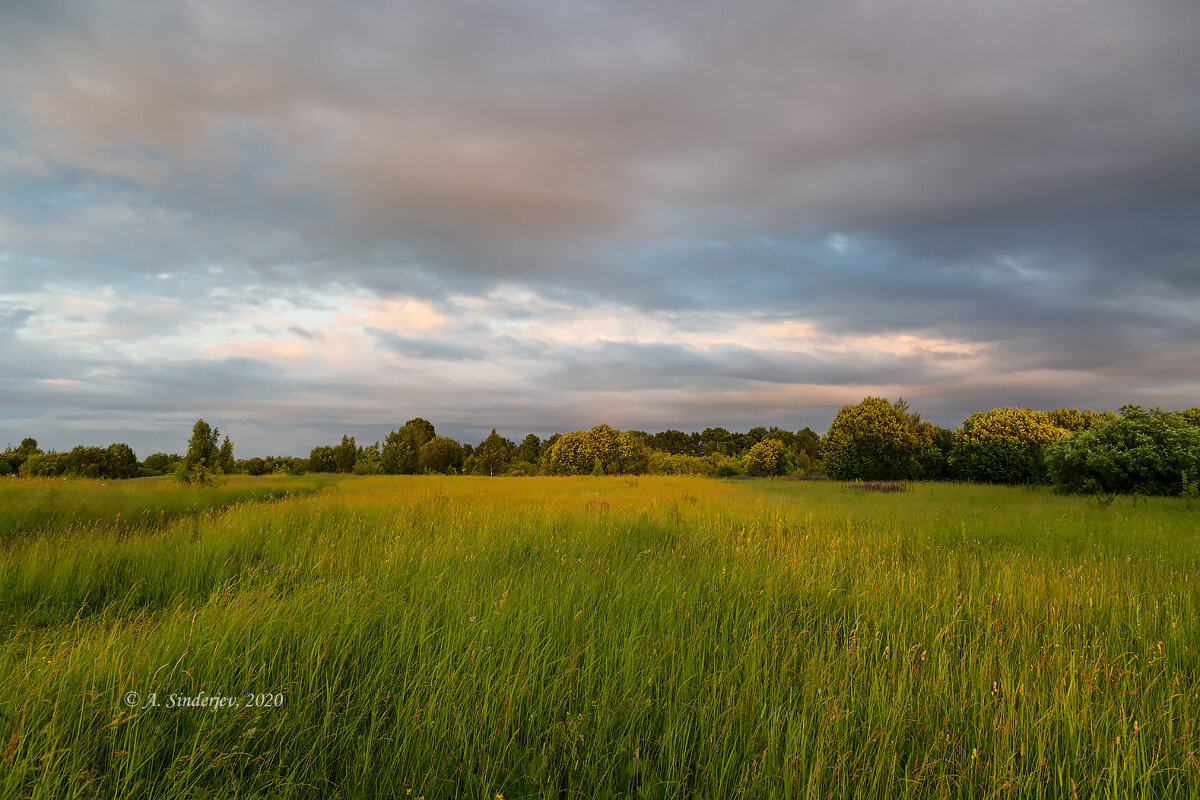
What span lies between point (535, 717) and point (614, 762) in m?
0.65

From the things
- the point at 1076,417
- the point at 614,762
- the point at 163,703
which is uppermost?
the point at 1076,417

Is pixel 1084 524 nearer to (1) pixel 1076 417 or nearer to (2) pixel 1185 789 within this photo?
(2) pixel 1185 789

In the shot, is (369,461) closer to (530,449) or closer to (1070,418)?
(530,449)

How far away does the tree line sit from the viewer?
17875 millimetres

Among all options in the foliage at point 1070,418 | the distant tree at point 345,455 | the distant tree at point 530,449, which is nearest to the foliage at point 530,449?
the distant tree at point 530,449

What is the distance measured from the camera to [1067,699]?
10.4ft

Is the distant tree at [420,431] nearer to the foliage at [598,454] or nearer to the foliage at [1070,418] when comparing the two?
the foliage at [598,454]

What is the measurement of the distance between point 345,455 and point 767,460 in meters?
45.0

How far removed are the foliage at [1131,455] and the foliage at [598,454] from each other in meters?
33.4

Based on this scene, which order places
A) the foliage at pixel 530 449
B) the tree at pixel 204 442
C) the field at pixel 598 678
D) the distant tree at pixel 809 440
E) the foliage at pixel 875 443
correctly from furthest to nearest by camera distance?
the foliage at pixel 530 449, the distant tree at pixel 809 440, the tree at pixel 204 442, the foliage at pixel 875 443, the field at pixel 598 678

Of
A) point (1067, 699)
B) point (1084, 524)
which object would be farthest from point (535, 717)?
point (1084, 524)

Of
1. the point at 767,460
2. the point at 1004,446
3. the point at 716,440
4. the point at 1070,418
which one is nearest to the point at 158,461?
the point at 767,460

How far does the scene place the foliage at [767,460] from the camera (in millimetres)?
46250

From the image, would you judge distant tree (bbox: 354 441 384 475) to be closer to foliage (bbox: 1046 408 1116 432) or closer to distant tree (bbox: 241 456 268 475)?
distant tree (bbox: 241 456 268 475)
